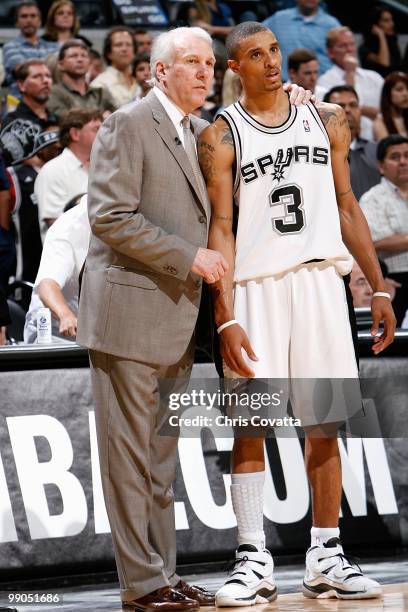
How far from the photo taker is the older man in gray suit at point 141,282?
3885 millimetres

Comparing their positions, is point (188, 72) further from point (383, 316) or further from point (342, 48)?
point (342, 48)

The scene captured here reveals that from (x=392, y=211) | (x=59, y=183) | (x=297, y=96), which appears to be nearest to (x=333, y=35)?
(x=392, y=211)

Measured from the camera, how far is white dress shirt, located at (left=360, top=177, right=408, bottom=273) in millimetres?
7996

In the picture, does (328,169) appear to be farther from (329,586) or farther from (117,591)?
(117,591)

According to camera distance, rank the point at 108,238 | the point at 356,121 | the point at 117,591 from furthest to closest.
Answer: the point at 356,121 → the point at 117,591 → the point at 108,238

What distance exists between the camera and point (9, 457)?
4.90 m

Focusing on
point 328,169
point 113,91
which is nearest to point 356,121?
point 113,91

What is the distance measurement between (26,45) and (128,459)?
652cm

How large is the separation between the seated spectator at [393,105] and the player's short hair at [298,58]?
2.74 feet

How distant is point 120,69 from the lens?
9.55 metres

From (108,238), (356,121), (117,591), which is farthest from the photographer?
(356,121)

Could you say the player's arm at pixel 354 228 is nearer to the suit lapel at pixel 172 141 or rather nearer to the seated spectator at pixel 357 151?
the suit lapel at pixel 172 141

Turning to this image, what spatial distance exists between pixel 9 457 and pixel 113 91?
5121 mm

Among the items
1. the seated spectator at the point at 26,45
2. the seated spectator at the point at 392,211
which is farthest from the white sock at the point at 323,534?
the seated spectator at the point at 26,45
